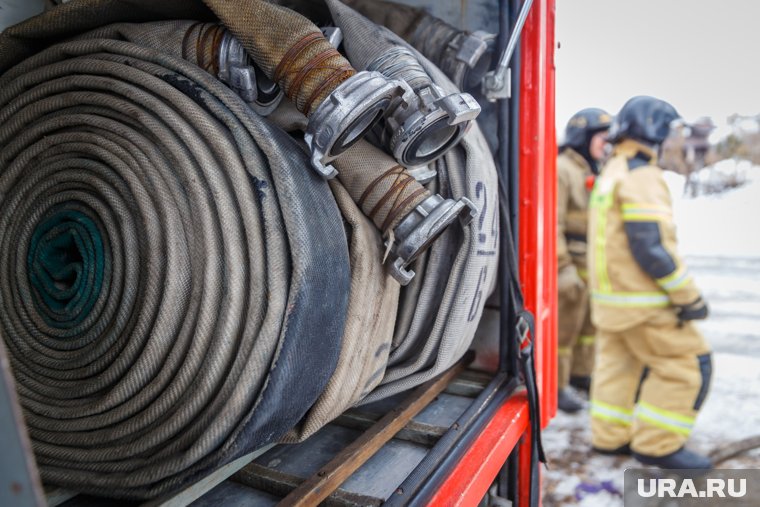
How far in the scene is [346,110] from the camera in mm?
875

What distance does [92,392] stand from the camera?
2.93ft

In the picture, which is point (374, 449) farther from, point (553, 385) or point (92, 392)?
point (553, 385)

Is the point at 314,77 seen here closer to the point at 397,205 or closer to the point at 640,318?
the point at 397,205

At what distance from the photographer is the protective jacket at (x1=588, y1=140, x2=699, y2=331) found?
304 centimetres

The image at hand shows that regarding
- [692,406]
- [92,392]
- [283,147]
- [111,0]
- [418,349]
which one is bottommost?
[692,406]

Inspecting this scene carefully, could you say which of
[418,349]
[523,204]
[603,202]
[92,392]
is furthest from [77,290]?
[603,202]

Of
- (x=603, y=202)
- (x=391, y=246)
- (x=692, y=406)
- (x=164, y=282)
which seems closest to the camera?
(x=164, y=282)

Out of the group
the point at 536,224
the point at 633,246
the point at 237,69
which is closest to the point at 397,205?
the point at 237,69

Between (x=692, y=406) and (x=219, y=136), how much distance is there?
3.05 metres

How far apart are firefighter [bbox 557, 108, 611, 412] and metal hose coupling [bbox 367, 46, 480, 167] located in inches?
129

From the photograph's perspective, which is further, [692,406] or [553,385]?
[692,406]

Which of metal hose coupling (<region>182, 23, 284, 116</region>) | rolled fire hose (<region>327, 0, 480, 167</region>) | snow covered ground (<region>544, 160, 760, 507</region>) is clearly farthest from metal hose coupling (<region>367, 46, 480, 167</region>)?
snow covered ground (<region>544, 160, 760, 507</region>)

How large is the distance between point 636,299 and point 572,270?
1.09 m

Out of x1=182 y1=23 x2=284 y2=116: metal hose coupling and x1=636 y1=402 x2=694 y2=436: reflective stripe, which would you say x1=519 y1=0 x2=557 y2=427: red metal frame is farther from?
x1=636 y1=402 x2=694 y2=436: reflective stripe
